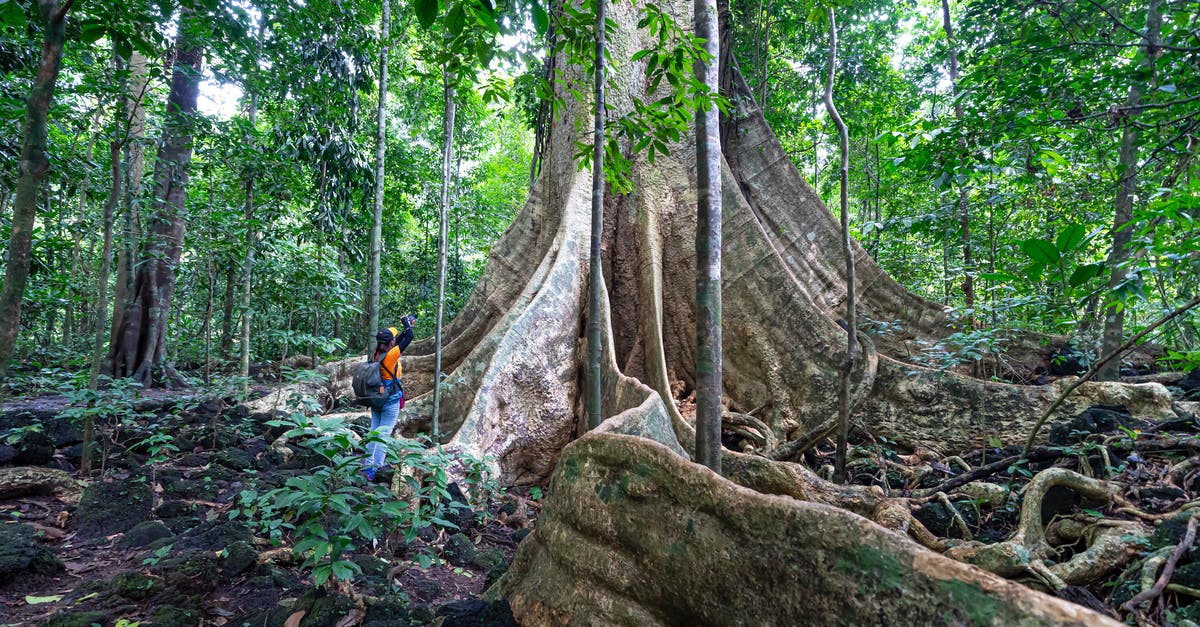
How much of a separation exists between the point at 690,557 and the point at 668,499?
233mm

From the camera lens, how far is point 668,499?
7.21ft

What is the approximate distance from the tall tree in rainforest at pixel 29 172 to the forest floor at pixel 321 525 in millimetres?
1182

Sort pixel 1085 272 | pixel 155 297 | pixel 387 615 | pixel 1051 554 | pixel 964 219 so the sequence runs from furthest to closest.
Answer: pixel 155 297
pixel 964 219
pixel 1051 554
pixel 1085 272
pixel 387 615

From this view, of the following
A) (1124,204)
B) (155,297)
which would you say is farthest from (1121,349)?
(155,297)

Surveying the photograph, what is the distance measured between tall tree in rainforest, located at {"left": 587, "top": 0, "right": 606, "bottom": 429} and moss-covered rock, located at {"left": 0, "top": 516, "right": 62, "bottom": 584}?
313 cm

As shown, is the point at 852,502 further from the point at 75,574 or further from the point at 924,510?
the point at 75,574

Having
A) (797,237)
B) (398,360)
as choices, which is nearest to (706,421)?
(398,360)

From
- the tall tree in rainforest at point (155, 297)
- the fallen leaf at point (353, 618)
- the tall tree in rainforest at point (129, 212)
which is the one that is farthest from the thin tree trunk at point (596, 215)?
the tall tree in rainforest at point (155, 297)

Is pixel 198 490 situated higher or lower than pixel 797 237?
lower

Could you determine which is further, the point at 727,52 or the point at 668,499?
the point at 727,52

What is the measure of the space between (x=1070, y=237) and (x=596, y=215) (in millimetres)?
2777

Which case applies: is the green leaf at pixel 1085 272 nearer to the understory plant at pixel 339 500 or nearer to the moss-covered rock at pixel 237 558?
the understory plant at pixel 339 500

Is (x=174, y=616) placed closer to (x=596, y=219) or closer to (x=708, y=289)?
(x=708, y=289)

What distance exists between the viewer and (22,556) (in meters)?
2.76
